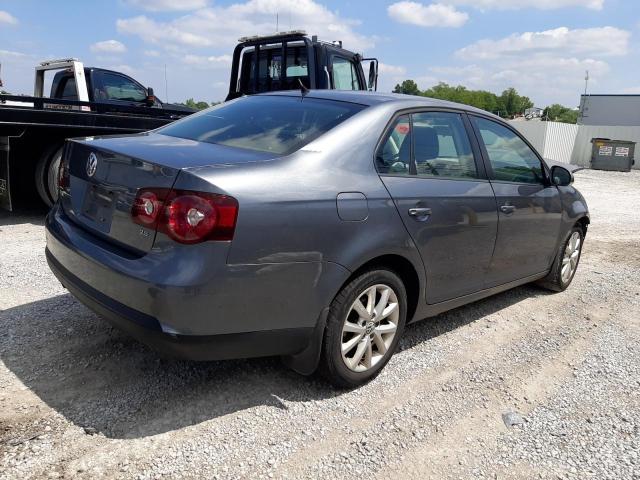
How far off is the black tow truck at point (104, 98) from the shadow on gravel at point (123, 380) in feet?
10.9

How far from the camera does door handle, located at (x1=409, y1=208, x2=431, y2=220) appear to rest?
3123mm

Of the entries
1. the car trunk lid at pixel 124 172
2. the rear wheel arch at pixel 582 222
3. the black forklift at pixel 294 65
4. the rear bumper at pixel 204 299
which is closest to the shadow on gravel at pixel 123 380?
the rear bumper at pixel 204 299

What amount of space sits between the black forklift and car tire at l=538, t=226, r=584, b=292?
4073 millimetres

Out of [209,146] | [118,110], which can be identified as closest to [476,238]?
[209,146]

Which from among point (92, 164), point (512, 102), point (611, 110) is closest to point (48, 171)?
point (92, 164)

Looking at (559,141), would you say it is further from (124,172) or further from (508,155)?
(124,172)

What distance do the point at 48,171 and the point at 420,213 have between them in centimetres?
543

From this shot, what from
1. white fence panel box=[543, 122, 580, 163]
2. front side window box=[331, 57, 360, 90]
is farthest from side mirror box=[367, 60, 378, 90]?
white fence panel box=[543, 122, 580, 163]

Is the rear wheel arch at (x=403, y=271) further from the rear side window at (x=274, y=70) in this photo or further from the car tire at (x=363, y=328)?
the rear side window at (x=274, y=70)

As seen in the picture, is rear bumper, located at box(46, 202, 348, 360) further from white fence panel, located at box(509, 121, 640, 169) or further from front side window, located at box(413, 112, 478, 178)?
white fence panel, located at box(509, 121, 640, 169)

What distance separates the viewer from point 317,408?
2889mm

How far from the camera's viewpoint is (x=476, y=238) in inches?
143

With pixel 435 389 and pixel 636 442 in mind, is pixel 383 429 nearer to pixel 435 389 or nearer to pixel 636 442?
pixel 435 389

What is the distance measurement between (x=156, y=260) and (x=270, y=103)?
1560 millimetres
